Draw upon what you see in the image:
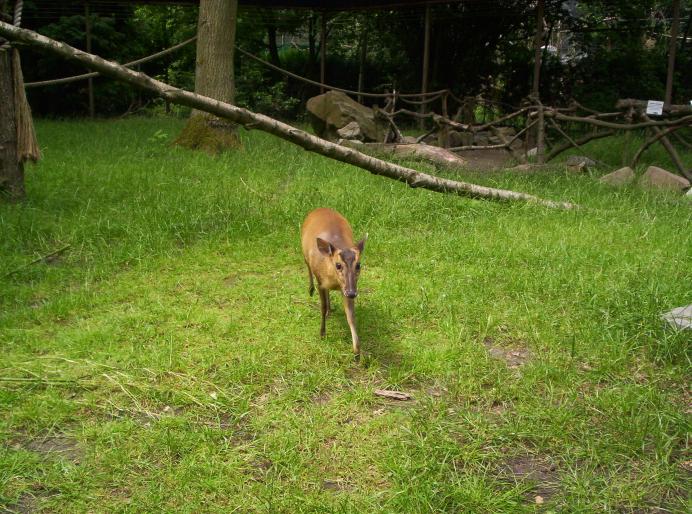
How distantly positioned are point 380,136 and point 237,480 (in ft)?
30.9

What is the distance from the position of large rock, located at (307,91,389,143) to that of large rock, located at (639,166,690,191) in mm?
4509

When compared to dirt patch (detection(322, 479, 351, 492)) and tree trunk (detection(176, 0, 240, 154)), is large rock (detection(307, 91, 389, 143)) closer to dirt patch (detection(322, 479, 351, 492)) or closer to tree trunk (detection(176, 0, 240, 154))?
tree trunk (detection(176, 0, 240, 154))

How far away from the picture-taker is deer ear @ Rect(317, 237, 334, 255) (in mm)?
3467

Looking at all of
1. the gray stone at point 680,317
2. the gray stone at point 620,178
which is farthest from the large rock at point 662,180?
the gray stone at point 680,317

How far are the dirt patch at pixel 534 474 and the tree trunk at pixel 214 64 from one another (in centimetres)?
715

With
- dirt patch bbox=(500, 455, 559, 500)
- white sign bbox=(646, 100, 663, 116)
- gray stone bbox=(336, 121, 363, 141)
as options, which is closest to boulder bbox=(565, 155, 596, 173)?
white sign bbox=(646, 100, 663, 116)

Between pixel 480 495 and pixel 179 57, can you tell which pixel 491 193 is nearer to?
pixel 480 495

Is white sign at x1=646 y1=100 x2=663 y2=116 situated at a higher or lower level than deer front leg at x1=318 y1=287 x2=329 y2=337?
higher

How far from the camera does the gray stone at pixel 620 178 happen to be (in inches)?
309

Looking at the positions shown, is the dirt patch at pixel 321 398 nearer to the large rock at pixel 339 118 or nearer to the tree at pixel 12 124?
the tree at pixel 12 124

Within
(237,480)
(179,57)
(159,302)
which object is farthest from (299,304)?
(179,57)

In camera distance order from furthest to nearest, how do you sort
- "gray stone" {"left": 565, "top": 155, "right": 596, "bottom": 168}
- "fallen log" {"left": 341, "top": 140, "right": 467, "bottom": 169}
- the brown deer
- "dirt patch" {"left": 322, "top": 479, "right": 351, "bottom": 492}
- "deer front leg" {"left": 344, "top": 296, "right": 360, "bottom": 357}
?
"gray stone" {"left": 565, "top": 155, "right": 596, "bottom": 168}, "fallen log" {"left": 341, "top": 140, "right": 467, "bottom": 169}, "deer front leg" {"left": 344, "top": 296, "right": 360, "bottom": 357}, the brown deer, "dirt patch" {"left": 322, "top": 479, "right": 351, "bottom": 492}

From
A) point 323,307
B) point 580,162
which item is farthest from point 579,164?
point 323,307

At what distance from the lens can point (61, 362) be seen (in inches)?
137
